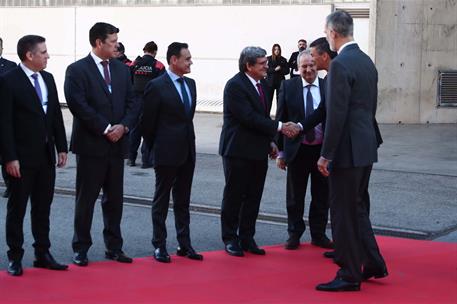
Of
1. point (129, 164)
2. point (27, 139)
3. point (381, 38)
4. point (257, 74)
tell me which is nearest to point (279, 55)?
point (381, 38)

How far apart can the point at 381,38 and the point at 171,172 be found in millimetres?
12925

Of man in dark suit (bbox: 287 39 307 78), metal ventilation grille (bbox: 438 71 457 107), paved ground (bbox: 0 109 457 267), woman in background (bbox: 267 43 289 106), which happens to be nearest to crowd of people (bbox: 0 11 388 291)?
paved ground (bbox: 0 109 457 267)

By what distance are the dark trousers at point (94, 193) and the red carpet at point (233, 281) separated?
0.82 ft

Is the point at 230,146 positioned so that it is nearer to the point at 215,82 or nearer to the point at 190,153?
the point at 190,153

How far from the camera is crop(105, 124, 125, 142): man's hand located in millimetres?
8867

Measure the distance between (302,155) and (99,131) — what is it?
2.09 m

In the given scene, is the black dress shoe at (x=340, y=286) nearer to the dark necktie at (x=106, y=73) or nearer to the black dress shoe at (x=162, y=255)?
the black dress shoe at (x=162, y=255)

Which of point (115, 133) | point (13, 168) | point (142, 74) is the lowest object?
point (13, 168)

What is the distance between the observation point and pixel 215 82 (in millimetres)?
24062

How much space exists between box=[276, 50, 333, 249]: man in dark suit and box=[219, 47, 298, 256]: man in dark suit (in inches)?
10.8

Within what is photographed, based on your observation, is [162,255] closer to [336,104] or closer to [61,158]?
[61,158]

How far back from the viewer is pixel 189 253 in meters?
9.32

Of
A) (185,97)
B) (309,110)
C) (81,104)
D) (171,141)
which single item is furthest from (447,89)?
(81,104)

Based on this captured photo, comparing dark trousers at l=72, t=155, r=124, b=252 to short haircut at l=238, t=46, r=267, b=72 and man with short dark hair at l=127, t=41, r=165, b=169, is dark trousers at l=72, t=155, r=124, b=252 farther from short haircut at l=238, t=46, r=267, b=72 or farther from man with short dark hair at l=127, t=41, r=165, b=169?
man with short dark hair at l=127, t=41, r=165, b=169
